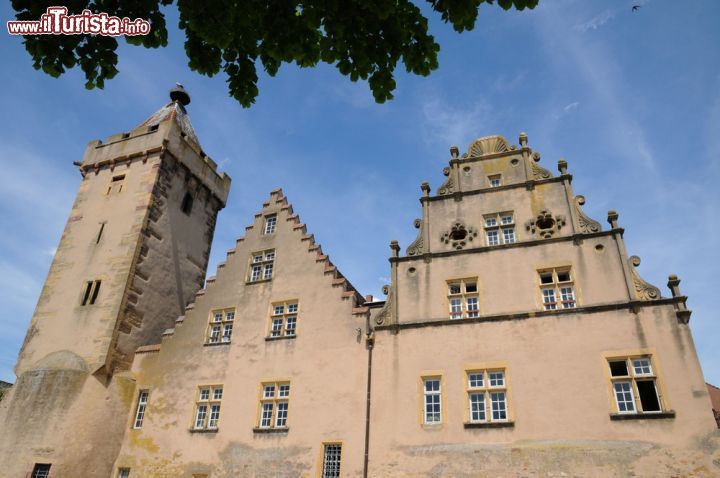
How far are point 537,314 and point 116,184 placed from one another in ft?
73.3

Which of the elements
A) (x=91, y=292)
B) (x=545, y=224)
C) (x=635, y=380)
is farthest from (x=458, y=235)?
(x=91, y=292)

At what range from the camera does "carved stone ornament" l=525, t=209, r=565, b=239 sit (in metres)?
20.3

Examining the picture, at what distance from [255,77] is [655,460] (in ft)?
49.4

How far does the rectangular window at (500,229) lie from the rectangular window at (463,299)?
1927 mm

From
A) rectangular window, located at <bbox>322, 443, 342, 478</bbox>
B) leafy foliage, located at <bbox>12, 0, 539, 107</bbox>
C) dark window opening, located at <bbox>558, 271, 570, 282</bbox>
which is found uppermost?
dark window opening, located at <bbox>558, 271, 570, 282</bbox>

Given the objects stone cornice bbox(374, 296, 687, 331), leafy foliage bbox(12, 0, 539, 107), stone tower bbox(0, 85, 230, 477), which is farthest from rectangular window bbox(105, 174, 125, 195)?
leafy foliage bbox(12, 0, 539, 107)

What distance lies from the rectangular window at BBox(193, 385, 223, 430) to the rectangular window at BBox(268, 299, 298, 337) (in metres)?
3.12

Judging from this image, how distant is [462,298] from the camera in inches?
789

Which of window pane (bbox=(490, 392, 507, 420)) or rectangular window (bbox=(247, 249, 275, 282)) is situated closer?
window pane (bbox=(490, 392, 507, 420))

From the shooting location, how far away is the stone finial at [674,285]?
17.3 metres

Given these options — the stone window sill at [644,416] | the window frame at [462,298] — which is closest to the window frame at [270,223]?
the window frame at [462,298]

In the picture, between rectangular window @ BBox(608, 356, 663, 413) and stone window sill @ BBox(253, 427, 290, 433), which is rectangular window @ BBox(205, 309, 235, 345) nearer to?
stone window sill @ BBox(253, 427, 290, 433)

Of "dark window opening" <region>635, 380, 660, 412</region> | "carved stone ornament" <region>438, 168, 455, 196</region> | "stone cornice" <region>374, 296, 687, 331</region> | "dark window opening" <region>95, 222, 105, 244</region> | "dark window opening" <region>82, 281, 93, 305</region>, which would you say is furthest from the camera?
"dark window opening" <region>95, 222, 105, 244</region>

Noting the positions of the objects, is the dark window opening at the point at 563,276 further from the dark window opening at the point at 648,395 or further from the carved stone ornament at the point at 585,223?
the dark window opening at the point at 648,395
